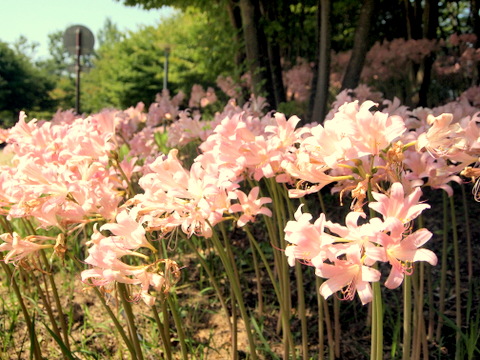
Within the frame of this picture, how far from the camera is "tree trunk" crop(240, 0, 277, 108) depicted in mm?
5371

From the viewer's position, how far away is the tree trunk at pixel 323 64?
4.93 metres

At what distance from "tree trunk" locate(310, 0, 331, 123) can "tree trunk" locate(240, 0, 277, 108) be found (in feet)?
2.02

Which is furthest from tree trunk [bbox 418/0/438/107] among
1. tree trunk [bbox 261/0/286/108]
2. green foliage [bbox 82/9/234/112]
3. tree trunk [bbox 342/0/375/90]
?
green foliage [bbox 82/9/234/112]

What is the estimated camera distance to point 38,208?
1.60 metres

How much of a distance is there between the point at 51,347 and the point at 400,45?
7485 millimetres

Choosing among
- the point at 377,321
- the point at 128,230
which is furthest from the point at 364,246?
the point at 128,230

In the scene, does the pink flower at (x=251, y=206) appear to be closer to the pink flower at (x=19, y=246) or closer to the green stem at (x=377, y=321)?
the green stem at (x=377, y=321)

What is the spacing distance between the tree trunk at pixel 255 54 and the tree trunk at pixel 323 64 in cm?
62

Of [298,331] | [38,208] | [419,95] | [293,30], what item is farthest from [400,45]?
[38,208]

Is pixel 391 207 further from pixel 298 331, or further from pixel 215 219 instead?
pixel 298 331

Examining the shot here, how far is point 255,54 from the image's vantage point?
5.57 meters

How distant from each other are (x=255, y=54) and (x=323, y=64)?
0.92 metres

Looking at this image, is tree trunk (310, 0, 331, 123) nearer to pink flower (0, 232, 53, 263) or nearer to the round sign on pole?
pink flower (0, 232, 53, 263)

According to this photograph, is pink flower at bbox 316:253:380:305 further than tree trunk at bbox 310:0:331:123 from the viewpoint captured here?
No
